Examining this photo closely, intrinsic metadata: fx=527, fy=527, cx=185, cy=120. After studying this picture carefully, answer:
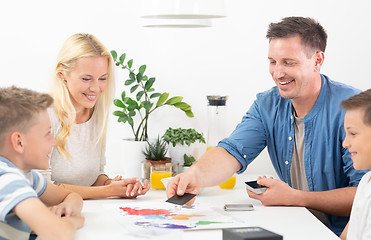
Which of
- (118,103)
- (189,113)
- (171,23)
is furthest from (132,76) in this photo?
(171,23)

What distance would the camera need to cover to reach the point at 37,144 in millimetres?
1401

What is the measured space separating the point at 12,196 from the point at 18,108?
26 cm

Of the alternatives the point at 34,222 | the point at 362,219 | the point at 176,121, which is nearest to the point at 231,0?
the point at 176,121

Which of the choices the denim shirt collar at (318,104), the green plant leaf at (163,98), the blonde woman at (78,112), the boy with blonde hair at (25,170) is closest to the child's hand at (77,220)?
the boy with blonde hair at (25,170)

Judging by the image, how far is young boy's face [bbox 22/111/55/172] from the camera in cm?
139

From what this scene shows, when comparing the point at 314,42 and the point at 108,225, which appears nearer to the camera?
the point at 108,225

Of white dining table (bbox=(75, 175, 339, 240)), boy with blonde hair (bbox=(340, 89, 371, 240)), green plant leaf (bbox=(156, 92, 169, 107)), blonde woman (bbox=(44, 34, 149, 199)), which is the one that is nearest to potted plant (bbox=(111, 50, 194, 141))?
green plant leaf (bbox=(156, 92, 169, 107))

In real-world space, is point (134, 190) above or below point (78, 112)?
below

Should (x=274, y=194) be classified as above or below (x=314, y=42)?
below

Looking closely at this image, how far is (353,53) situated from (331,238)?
1432mm

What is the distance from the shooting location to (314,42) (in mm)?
2021

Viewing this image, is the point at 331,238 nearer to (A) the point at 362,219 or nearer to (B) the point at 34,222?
(A) the point at 362,219

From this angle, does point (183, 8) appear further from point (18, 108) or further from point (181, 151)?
point (181, 151)

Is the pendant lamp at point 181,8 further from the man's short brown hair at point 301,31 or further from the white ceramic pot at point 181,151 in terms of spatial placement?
the white ceramic pot at point 181,151
